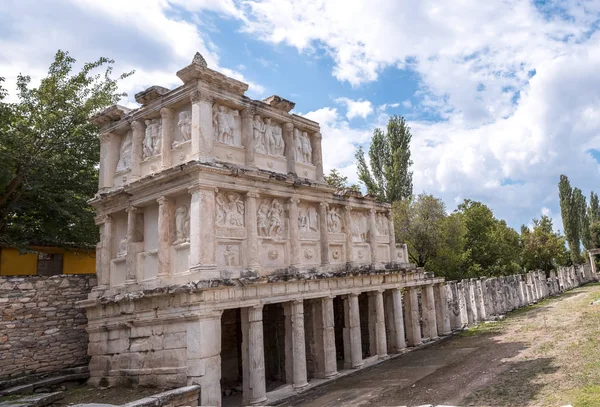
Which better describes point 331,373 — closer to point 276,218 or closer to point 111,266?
point 276,218

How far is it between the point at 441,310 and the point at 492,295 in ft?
23.6

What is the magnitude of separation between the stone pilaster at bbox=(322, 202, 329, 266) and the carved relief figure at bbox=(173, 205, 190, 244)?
489 centimetres

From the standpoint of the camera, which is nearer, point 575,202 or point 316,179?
point 316,179

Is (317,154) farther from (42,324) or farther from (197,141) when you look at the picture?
(42,324)

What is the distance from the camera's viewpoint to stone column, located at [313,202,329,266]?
1520 cm

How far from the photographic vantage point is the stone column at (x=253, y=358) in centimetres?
1184

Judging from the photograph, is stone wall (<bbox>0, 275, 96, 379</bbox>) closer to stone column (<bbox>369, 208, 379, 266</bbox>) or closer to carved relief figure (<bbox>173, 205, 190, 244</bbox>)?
carved relief figure (<bbox>173, 205, 190, 244</bbox>)

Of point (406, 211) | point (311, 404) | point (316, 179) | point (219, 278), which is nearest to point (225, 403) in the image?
point (311, 404)

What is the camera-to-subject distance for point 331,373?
14336 mm

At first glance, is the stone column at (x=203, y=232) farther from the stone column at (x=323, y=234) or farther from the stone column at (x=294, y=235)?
the stone column at (x=323, y=234)

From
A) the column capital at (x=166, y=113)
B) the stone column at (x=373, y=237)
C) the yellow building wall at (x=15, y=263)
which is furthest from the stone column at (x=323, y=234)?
the yellow building wall at (x=15, y=263)

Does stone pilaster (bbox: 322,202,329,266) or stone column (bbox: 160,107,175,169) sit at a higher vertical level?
stone column (bbox: 160,107,175,169)

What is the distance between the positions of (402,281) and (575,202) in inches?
1591

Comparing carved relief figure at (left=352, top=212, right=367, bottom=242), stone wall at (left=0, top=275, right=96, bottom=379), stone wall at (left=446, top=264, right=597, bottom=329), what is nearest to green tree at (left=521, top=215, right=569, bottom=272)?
stone wall at (left=446, top=264, right=597, bottom=329)
